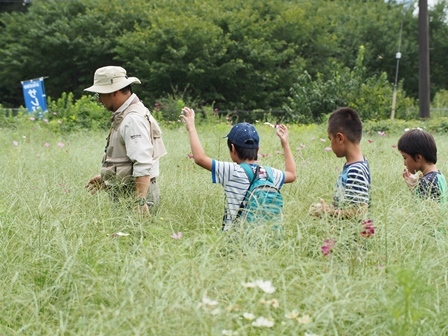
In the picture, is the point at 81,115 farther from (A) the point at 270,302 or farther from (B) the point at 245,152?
(A) the point at 270,302

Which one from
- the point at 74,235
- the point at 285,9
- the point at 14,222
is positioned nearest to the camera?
the point at 74,235

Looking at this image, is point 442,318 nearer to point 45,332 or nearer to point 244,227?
point 244,227

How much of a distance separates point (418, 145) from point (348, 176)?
623 mm

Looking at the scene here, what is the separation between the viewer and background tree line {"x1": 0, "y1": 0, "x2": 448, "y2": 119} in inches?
837

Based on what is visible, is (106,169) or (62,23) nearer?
(106,169)

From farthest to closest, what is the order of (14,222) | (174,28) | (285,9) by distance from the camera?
(285,9) < (174,28) < (14,222)

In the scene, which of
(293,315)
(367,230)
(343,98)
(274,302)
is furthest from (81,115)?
(293,315)

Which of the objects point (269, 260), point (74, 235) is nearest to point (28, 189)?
point (74, 235)

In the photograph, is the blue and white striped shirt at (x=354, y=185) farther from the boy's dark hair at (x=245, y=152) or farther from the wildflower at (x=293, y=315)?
the wildflower at (x=293, y=315)

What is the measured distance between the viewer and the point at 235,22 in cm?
2217

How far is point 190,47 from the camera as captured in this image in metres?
21.4

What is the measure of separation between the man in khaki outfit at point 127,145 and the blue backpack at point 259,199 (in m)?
0.63

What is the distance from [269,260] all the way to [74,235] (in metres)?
0.99

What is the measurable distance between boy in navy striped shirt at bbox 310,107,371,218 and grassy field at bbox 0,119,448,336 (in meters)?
0.08
